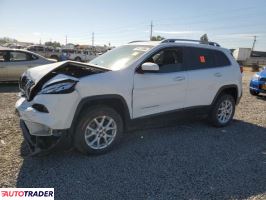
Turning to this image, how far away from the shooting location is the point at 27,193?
3398 millimetres

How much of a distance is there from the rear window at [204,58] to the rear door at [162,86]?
27 cm

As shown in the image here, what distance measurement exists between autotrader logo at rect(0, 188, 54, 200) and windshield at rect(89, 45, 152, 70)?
218cm

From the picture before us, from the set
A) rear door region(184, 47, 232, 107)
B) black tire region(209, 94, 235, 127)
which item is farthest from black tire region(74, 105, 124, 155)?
black tire region(209, 94, 235, 127)

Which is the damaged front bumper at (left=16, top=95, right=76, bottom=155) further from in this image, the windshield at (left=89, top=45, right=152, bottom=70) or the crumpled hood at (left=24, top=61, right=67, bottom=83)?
the windshield at (left=89, top=45, right=152, bottom=70)

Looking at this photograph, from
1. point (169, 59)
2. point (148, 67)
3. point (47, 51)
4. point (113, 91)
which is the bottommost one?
point (113, 91)

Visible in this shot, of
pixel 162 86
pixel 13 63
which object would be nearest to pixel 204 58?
pixel 162 86

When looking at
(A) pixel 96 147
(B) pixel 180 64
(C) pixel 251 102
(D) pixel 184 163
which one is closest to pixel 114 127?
(A) pixel 96 147

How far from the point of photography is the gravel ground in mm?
3564

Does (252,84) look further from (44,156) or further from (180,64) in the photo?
(44,156)

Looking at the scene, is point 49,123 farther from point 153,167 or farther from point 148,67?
point 148,67

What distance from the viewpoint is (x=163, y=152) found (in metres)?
4.79

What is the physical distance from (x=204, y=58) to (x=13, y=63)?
7694 millimetres

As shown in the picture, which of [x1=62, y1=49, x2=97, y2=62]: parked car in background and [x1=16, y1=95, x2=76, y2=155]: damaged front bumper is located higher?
[x1=62, y1=49, x2=97, y2=62]: parked car in background

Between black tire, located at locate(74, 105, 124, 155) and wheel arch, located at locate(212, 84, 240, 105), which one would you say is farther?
wheel arch, located at locate(212, 84, 240, 105)
